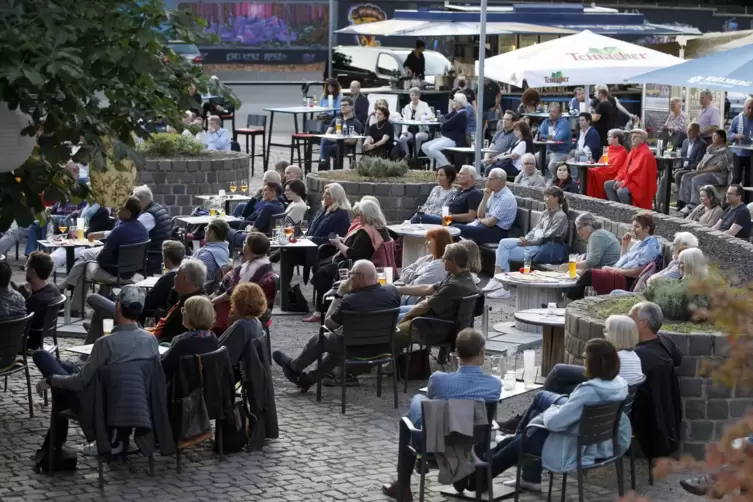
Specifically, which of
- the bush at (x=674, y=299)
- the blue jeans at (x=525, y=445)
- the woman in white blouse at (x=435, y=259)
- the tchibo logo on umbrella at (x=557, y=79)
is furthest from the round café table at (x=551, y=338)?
the tchibo logo on umbrella at (x=557, y=79)

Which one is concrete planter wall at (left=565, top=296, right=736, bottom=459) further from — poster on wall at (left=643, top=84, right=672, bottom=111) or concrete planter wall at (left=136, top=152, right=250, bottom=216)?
poster on wall at (left=643, top=84, right=672, bottom=111)

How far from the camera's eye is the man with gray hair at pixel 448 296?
414 inches

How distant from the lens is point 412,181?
680 inches

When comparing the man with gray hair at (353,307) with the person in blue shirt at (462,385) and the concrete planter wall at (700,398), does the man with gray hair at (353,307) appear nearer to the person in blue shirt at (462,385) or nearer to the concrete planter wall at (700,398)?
the person in blue shirt at (462,385)

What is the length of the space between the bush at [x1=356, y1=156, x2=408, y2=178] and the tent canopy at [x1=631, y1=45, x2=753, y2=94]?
3.24 m

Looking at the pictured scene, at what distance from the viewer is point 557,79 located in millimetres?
22375

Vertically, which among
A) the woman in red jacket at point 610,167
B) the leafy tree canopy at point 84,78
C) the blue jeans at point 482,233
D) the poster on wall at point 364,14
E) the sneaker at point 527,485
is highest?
the poster on wall at point 364,14

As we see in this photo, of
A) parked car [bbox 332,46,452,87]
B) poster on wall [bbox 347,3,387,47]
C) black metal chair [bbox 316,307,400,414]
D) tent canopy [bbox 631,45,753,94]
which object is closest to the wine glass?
tent canopy [bbox 631,45,753,94]

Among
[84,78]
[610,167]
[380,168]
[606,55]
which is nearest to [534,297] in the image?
[380,168]

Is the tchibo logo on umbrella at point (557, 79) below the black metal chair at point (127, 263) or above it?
above

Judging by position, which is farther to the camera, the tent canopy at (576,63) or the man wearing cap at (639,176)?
the tent canopy at (576,63)

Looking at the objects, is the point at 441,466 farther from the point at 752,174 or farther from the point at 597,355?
the point at 752,174

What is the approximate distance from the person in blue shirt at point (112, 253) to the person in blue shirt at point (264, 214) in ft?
5.15

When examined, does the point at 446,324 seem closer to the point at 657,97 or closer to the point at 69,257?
the point at 69,257
